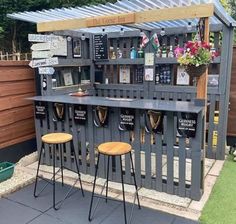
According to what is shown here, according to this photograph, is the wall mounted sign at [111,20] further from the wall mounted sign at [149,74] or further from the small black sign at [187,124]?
the wall mounted sign at [149,74]

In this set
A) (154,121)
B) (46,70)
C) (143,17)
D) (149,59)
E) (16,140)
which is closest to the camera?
(143,17)

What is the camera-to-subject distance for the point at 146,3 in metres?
3.38

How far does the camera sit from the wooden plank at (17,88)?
4.08 meters

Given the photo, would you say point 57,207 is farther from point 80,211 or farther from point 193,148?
point 193,148

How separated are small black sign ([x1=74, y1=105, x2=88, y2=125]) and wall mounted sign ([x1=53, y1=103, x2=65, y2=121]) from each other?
25 centimetres

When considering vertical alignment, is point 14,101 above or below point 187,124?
above

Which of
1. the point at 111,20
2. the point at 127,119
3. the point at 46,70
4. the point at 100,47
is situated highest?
the point at 111,20

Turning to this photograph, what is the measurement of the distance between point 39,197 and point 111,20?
7.64 feet

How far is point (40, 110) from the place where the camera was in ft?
13.6

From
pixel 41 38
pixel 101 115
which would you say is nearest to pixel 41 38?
pixel 41 38

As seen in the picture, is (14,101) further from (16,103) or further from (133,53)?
(133,53)

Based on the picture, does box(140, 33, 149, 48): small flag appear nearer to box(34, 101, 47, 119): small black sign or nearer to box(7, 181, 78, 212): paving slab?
box(34, 101, 47, 119): small black sign

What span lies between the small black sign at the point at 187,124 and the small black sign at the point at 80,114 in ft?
4.29

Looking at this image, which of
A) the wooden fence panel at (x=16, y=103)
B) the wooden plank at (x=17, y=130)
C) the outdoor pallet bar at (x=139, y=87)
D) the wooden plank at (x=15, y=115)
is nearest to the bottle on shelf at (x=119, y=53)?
the outdoor pallet bar at (x=139, y=87)
